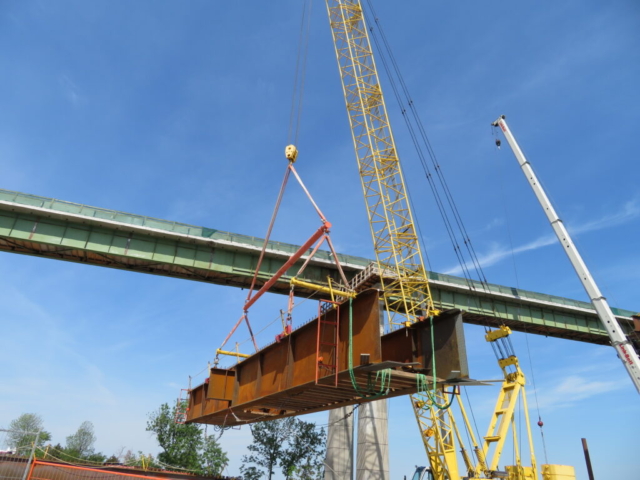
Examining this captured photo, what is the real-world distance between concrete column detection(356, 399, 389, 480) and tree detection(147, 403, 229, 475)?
20.1m

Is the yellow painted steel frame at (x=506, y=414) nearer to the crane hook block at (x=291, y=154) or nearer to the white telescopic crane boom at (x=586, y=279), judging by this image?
the white telescopic crane boom at (x=586, y=279)

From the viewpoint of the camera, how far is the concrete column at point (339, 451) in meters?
28.9

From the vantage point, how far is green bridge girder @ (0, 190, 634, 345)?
2638 centimetres

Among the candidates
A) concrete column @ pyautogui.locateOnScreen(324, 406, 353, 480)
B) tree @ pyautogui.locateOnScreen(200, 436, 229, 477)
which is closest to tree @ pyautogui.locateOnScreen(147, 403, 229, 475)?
tree @ pyautogui.locateOnScreen(200, 436, 229, 477)

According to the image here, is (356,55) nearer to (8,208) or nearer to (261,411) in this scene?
(8,208)

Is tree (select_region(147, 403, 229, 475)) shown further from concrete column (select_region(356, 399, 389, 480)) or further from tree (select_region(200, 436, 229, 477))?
concrete column (select_region(356, 399, 389, 480))

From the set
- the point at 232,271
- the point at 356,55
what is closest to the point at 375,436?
the point at 232,271

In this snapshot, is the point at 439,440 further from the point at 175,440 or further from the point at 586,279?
the point at 175,440

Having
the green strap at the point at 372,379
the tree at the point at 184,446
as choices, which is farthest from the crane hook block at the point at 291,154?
the tree at the point at 184,446

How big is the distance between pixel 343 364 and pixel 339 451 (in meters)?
23.2

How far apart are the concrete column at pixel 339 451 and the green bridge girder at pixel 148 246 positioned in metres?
9.50

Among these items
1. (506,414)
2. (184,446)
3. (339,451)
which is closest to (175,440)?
(184,446)

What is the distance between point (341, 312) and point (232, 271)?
2077cm

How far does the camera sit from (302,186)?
56.1 ft
